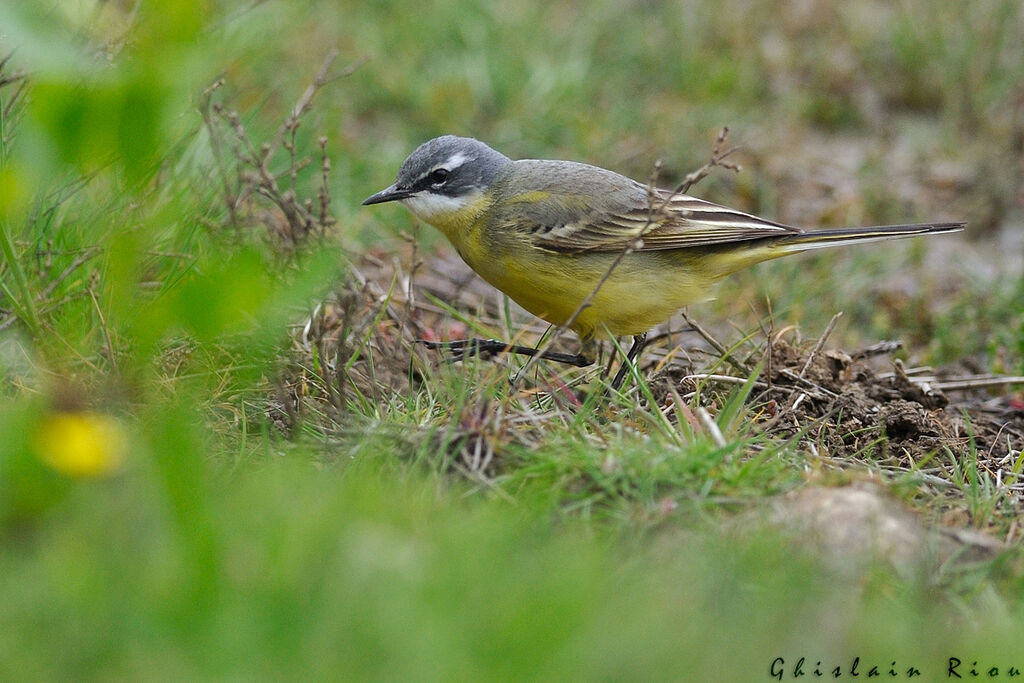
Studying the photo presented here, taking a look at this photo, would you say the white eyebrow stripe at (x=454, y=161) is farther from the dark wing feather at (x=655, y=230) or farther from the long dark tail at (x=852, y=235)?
the long dark tail at (x=852, y=235)

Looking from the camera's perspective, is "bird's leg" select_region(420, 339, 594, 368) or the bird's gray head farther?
the bird's gray head

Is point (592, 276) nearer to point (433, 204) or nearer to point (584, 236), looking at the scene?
point (584, 236)

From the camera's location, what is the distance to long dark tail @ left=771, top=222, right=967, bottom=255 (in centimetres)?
568

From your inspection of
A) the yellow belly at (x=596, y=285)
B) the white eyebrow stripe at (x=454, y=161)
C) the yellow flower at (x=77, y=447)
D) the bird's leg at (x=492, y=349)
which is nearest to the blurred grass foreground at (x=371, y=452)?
the yellow flower at (x=77, y=447)

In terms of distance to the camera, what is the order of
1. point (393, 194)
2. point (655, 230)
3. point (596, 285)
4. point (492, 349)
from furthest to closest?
point (393, 194), point (655, 230), point (596, 285), point (492, 349)

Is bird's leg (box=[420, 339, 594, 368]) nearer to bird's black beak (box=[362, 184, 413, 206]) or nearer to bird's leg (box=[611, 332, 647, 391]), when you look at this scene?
bird's leg (box=[611, 332, 647, 391])

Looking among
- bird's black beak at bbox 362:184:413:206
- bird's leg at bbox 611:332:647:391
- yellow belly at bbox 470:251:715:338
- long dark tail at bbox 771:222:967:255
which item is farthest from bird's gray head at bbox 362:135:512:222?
long dark tail at bbox 771:222:967:255

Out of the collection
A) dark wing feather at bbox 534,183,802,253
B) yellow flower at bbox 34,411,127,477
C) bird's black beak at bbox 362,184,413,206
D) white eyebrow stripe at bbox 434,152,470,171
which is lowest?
dark wing feather at bbox 534,183,802,253

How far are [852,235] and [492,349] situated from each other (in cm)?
189

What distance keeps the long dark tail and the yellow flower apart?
3663 millimetres

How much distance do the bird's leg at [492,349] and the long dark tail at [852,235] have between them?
1.15 metres

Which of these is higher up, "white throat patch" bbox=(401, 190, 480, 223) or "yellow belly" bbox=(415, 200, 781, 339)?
"white throat patch" bbox=(401, 190, 480, 223)

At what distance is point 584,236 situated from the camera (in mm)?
5711

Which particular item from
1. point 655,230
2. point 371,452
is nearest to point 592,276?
point 655,230
